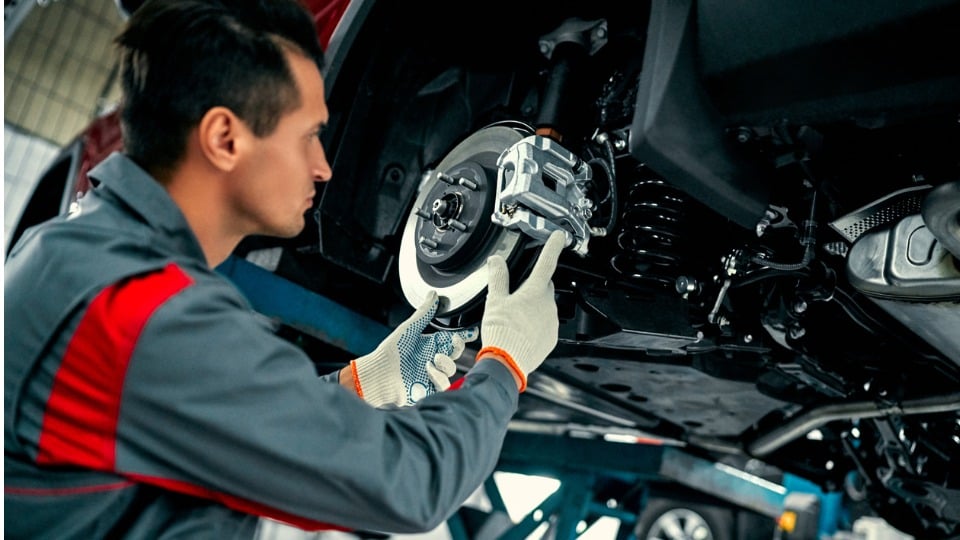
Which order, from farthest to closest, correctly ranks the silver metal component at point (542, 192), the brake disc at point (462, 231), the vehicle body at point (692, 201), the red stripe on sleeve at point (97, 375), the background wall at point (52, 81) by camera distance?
the background wall at point (52, 81) < the brake disc at point (462, 231) < the silver metal component at point (542, 192) < the vehicle body at point (692, 201) < the red stripe on sleeve at point (97, 375)

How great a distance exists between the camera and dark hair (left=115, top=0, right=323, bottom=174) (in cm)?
90

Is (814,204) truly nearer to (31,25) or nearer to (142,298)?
(142,298)

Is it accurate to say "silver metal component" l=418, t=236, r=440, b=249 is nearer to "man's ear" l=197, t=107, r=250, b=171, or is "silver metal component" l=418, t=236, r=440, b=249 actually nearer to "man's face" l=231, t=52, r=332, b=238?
"man's face" l=231, t=52, r=332, b=238

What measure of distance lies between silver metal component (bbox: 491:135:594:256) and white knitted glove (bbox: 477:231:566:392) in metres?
0.03

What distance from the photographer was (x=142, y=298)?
0.75 m

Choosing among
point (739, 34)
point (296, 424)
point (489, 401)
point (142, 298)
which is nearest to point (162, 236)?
point (142, 298)

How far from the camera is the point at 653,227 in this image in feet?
4.14

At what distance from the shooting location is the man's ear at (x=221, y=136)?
2.91ft

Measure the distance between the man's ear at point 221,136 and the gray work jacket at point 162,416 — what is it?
0.35 feet

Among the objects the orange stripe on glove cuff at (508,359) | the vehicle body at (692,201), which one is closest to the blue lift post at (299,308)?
the vehicle body at (692,201)

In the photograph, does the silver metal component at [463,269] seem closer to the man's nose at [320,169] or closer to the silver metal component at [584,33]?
the silver metal component at [584,33]

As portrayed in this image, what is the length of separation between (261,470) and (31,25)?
6.93m

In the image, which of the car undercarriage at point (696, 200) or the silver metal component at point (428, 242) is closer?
the car undercarriage at point (696, 200)

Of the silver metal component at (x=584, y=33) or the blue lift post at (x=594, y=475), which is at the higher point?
the silver metal component at (x=584, y=33)
